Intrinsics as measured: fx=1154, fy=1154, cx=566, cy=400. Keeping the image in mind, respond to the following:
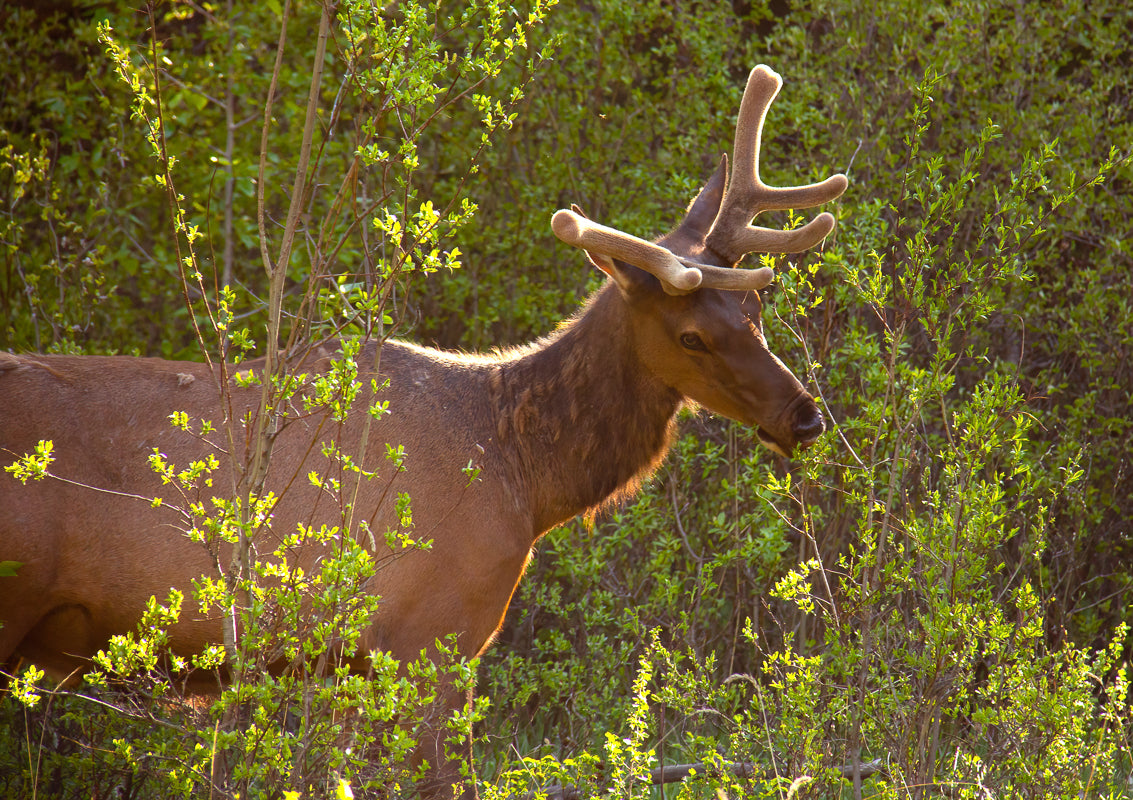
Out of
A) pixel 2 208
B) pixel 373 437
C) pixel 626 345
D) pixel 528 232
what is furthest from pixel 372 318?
pixel 2 208

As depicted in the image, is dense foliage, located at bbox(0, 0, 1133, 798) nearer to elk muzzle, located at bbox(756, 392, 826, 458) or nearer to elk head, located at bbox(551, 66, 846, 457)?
elk muzzle, located at bbox(756, 392, 826, 458)

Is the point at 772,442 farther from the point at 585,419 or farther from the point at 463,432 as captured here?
the point at 463,432

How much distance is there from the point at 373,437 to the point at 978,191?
14.2 ft

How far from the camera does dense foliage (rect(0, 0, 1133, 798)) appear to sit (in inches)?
189

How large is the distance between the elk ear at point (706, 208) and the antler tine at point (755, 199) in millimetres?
139

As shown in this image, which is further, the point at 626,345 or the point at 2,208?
the point at 2,208

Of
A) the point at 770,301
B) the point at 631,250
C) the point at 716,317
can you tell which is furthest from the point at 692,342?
the point at 770,301

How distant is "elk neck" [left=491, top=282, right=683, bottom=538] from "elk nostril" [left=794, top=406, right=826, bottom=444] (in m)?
0.55

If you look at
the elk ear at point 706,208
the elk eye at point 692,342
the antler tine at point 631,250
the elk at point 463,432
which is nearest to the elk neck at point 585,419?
the elk at point 463,432

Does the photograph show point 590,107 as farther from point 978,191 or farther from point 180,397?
point 180,397

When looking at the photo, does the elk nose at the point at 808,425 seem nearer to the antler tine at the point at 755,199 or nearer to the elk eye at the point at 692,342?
the elk eye at the point at 692,342

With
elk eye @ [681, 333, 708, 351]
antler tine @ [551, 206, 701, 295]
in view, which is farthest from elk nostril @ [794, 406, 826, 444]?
antler tine @ [551, 206, 701, 295]

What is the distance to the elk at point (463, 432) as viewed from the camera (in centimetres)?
414

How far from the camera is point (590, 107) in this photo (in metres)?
7.68
